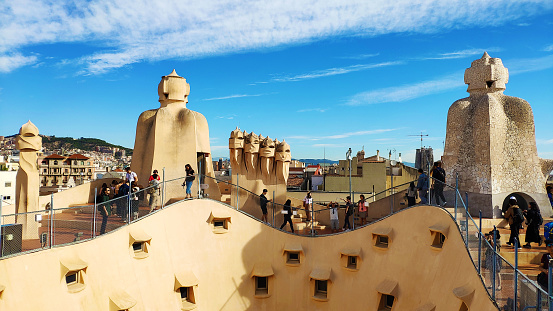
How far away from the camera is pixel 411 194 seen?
13797 millimetres

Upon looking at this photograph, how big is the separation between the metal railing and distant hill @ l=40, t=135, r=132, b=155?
122m

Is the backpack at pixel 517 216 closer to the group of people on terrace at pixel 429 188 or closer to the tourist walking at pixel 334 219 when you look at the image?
the group of people on terrace at pixel 429 188

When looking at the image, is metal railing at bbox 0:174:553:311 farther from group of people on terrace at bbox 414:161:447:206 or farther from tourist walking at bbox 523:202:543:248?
tourist walking at bbox 523:202:543:248

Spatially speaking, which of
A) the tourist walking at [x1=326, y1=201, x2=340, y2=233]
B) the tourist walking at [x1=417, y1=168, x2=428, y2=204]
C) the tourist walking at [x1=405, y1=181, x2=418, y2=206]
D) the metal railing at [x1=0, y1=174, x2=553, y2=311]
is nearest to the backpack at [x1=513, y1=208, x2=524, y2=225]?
the metal railing at [x1=0, y1=174, x2=553, y2=311]

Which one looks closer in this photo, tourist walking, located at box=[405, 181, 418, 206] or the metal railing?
the metal railing

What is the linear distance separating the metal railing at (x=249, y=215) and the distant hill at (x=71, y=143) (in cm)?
12218

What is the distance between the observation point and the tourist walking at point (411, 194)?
A: 13654 mm

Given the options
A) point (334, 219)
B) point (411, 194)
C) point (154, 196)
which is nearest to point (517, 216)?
point (411, 194)

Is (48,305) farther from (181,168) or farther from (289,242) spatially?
(181,168)

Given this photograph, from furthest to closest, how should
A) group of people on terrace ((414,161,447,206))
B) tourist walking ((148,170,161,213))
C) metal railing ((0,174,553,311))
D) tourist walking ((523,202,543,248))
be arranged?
tourist walking ((148,170,161,213)), group of people on terrace ((414,161,447,206)), tourist walking ((523,202,543,248)), metal railing ((0,174,553,311))

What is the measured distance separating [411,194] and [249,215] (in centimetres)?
623

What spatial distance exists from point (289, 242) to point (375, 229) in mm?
3514

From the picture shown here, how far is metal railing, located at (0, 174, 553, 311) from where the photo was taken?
7.93 meters

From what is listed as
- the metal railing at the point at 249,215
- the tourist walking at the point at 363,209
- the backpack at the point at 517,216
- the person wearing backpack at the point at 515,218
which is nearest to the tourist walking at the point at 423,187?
the metal railing at the point at 249,215
